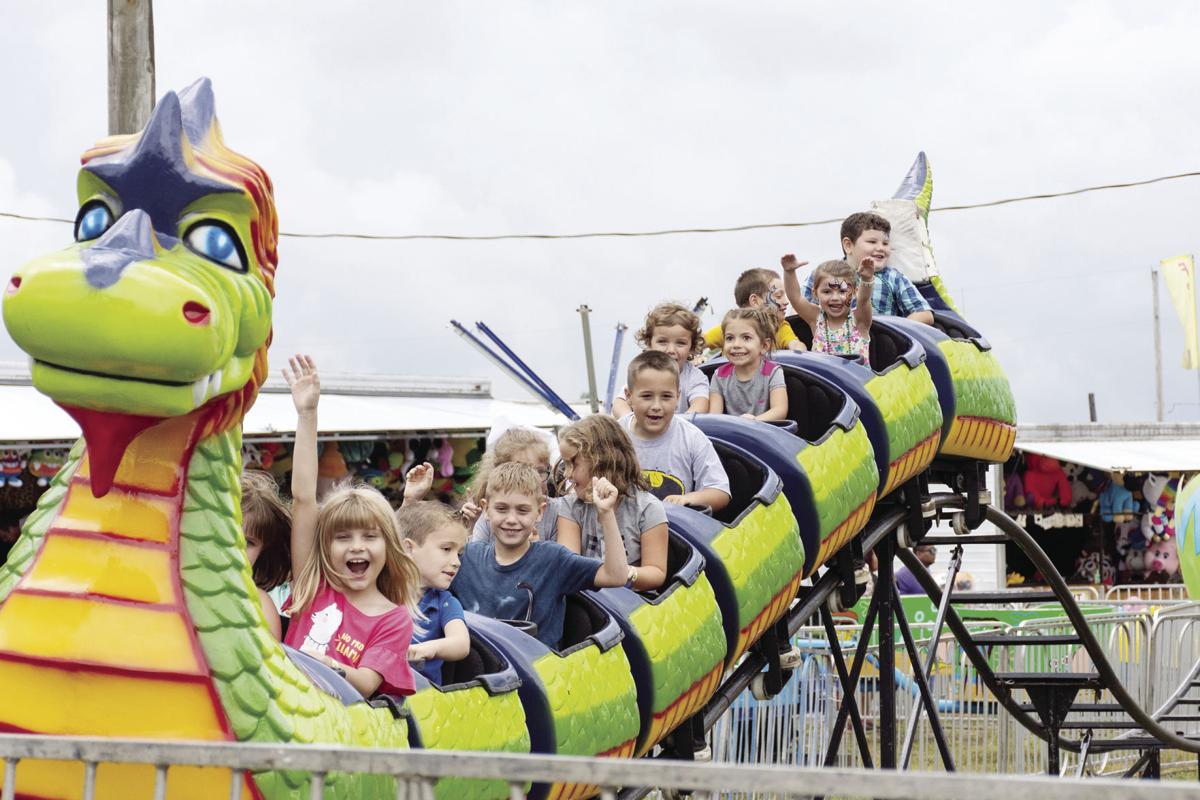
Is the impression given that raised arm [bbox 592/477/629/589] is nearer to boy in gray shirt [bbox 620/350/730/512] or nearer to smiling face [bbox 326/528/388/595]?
boy in gray shirt [bbox 620/350/730/512]

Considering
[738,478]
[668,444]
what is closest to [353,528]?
[668,444]

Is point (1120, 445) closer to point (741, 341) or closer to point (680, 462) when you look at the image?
point (741, 341)

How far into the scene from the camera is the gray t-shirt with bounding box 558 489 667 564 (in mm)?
4027

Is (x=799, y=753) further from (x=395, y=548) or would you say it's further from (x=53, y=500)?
(x=53, y=500)

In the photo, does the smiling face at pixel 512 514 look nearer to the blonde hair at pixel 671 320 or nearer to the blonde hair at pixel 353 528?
the blonde hair at pixel 353 528

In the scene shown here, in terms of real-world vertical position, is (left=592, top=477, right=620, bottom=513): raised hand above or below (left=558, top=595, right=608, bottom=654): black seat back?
above

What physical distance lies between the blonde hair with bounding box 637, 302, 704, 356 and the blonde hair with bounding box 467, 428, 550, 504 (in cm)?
109

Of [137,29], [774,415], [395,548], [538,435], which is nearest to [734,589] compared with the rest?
[538,435]

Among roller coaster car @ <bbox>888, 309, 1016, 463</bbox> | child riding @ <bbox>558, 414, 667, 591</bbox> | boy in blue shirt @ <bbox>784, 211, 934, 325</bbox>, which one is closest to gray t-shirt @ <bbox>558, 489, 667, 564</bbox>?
child riding @ <bbox>558, 414, 667, 591</bbox>

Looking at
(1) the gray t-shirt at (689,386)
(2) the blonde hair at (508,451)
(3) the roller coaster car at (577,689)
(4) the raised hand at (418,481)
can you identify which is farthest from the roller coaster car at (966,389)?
(4) the raised hand at (418,481)

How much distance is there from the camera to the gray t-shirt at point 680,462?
4.61 meters

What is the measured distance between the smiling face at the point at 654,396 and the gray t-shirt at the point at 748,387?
91cm

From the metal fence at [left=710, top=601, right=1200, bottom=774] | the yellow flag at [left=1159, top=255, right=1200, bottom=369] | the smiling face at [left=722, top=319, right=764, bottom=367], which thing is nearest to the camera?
the smiling face at [left=722, top=319, right=764, bottom=367]

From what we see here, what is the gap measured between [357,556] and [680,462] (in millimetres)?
2030
